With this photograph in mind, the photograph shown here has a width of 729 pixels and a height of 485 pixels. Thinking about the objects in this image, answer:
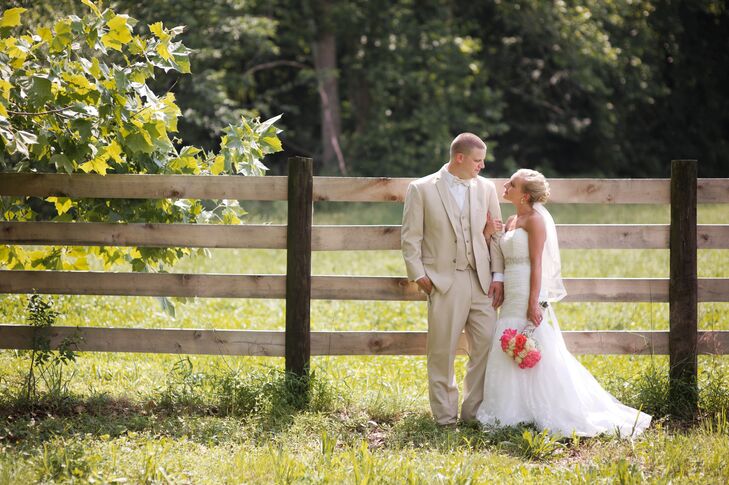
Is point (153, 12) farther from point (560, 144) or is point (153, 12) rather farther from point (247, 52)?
point (560, 144)

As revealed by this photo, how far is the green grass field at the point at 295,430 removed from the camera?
4.38 metres

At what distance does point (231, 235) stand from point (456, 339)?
1818mm

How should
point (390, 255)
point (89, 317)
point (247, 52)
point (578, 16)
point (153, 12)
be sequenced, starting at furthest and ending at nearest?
point (578, 16) → point (247, 52) → point (153, 12) → point (390, 255) → point (89, 317)

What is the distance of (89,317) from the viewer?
8.43 metres

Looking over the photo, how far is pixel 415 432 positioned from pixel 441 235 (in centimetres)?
136

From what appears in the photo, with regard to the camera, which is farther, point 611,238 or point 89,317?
point 89,317

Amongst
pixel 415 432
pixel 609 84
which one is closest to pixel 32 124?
pixel 415 432

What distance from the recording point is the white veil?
5.53m

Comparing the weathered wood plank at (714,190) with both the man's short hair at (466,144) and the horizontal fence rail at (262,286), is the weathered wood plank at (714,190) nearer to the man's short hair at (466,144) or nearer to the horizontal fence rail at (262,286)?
the horizontal fence rail at (262,286)

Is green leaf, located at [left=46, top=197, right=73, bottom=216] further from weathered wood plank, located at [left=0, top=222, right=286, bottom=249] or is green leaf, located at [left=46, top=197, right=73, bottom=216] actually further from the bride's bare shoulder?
the bride's bare shoulder

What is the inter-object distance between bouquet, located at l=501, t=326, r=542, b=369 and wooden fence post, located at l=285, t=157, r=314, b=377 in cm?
146

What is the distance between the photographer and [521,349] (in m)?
5.29

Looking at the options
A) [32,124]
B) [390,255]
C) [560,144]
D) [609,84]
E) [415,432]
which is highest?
[609,84]

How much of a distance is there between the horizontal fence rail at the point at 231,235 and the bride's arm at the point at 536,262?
19.7 inches
